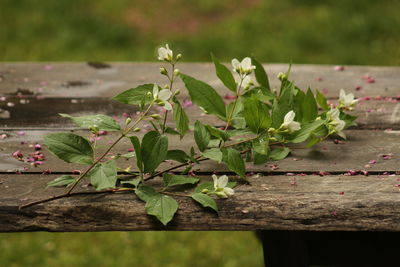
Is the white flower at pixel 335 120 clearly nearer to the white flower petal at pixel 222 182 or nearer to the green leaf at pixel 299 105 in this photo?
the green leaf at pixel 299 105

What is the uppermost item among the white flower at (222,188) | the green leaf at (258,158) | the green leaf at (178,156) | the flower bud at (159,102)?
the flower bud at (159,102)

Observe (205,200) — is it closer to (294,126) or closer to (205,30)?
(294,126)

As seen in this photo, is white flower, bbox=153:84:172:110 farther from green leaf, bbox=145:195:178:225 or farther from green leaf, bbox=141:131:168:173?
green leaf, bbox=145:195:178:225

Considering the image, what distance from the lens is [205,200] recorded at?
1339 mm

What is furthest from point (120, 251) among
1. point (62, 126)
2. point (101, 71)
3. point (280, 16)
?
point (280, 16)

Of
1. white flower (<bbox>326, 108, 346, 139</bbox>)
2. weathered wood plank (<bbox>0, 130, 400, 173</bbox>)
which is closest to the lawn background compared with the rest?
weathered wood plank (<bbox>0, 130, 400, 173</bbox>)

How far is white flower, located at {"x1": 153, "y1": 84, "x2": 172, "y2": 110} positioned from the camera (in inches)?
55.1

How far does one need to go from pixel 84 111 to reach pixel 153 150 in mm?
616

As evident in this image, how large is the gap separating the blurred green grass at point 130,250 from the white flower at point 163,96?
71.0 inches

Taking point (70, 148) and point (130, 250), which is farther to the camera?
point (130, 250)

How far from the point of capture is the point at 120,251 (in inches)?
126

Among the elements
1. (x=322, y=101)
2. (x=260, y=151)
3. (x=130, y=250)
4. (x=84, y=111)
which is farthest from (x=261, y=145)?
(x=130, y=250)

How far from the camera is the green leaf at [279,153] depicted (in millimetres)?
1587

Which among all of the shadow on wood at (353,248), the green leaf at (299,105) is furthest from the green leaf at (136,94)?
the shadow on wood at (353,248)
